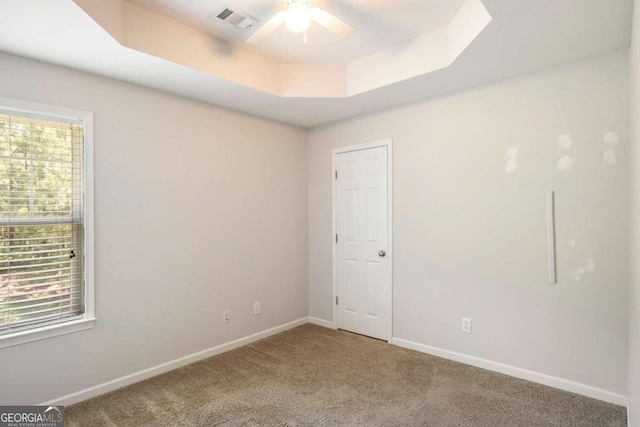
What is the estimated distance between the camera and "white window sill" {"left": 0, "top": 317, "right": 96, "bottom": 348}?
87.0 inches

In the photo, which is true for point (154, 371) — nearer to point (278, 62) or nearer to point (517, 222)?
point (278, 62)

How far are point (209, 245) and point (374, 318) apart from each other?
1.91 m

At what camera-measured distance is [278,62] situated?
3125 millimetres

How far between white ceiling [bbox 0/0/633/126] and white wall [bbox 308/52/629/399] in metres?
0.25

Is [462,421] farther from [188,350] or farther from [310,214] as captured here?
[310,214]

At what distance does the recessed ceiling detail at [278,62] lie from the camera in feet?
7.11

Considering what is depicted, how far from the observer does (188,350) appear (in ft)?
10.3

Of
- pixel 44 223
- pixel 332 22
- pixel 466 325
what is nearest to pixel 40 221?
pixel 44 223

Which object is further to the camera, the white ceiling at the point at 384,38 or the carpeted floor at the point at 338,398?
the carpeted floor at the point at 338,398

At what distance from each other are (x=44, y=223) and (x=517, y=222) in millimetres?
3576

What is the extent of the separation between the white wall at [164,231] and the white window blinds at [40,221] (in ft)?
0.48

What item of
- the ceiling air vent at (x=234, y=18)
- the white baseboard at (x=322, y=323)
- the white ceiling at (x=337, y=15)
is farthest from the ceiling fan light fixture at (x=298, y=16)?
the white baseboard at (x=322, y=323)

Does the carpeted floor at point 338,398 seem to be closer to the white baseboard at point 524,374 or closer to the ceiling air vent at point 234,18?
the white baseboard at point 524,374

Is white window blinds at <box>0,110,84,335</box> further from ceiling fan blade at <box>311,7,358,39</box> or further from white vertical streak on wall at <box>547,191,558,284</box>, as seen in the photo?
white vertical streak on wall at <box>547,191,558,284</box>
